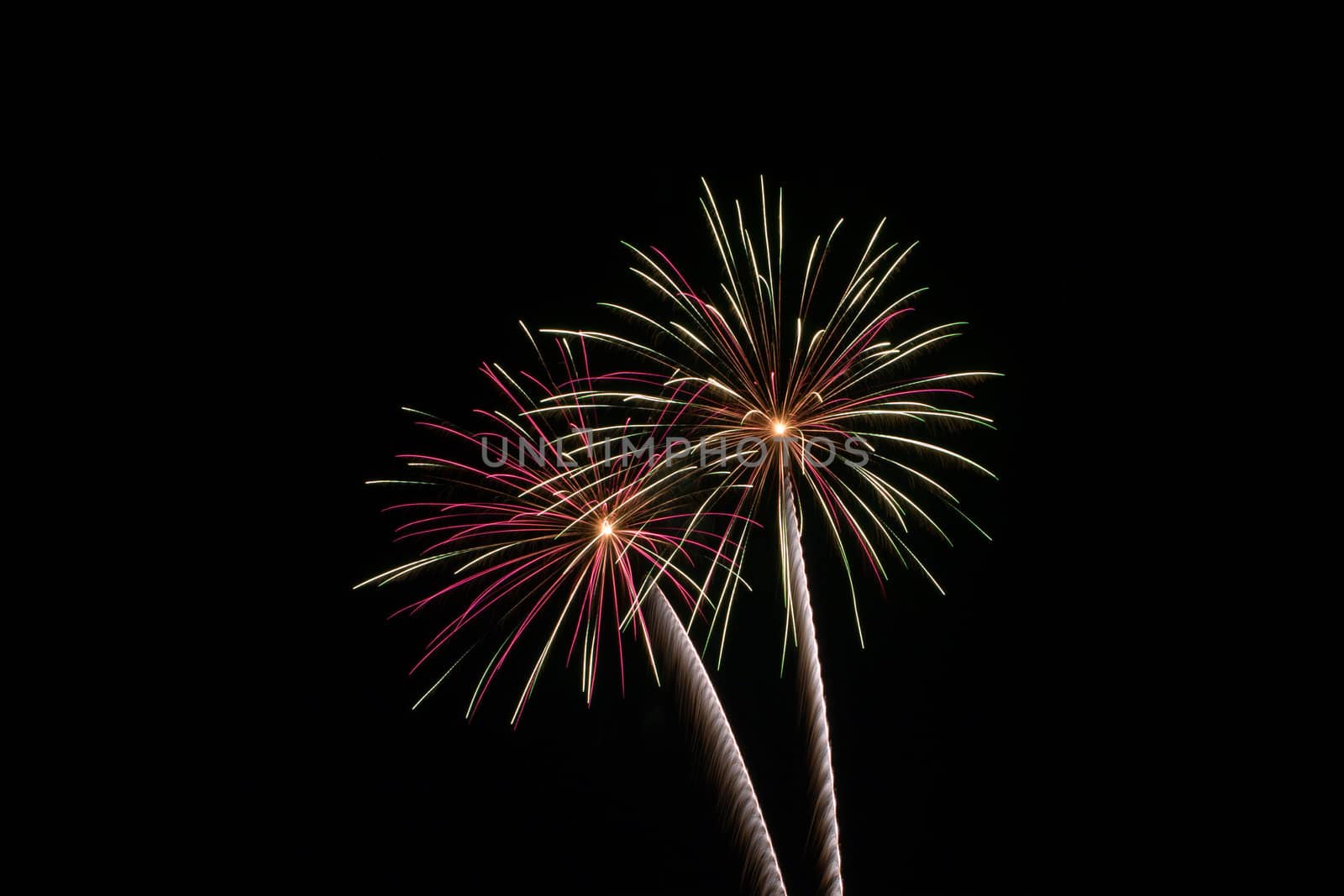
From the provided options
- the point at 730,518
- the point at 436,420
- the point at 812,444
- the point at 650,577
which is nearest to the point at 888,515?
the point at 812,444

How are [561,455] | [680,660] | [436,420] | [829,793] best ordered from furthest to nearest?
[829,793]
[680,660]
[436,420]
[561,455]

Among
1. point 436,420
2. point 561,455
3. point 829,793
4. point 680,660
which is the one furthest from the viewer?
point 829,793

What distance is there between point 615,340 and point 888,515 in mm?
5645

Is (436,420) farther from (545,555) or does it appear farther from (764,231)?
(764,231)

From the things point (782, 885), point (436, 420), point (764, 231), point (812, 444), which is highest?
point (764, 231)

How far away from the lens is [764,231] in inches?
602

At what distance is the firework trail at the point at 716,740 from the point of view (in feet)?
56.2

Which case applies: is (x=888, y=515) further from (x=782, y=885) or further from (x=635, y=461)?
(x=782, y=885)

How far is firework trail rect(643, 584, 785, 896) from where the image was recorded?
56.2 feet

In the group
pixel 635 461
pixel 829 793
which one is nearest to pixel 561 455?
pixel 635 461

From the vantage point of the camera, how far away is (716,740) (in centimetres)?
1809

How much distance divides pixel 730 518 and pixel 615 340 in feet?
11.8

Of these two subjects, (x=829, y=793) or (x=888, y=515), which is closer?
(x=888, y=515)

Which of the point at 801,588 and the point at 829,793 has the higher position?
the point at 801,588
